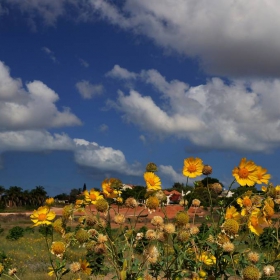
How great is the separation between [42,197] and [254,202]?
59.2 metres

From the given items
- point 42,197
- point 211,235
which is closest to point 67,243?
point 211,235

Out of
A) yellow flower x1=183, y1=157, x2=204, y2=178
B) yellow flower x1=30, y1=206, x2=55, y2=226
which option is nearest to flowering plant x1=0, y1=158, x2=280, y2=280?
yellow flower x1=183, y1=157, x2=204, y2=178

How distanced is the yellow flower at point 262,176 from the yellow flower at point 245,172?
0.18ft

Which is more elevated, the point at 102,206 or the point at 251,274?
the point at 102,206

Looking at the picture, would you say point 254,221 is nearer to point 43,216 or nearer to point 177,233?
point 177,233

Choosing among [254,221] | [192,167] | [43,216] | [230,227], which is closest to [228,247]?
[230,227]

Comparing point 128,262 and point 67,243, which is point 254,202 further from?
point 67,243

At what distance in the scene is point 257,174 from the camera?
7.82ft

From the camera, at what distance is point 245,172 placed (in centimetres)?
233

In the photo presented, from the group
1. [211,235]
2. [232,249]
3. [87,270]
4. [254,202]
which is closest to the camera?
[232,249]

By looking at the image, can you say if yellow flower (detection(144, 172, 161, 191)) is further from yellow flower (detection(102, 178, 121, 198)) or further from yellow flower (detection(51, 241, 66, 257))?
yellow flower (detection(51, 241, 66, 257))

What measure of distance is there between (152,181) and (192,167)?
241mm

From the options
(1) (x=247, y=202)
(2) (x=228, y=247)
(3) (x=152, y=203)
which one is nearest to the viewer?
A: (2) (x=228, y=247)

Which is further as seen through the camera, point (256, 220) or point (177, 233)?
point (256, 220)
